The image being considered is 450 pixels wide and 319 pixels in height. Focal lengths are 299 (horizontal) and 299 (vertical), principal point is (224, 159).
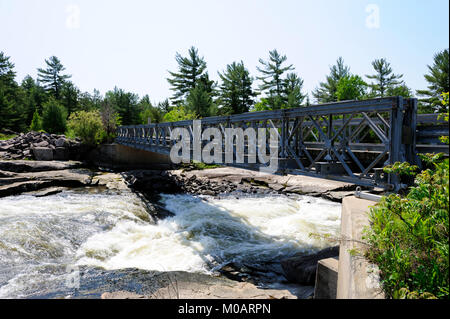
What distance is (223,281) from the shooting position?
608 cm

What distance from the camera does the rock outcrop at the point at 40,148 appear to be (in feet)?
74.7

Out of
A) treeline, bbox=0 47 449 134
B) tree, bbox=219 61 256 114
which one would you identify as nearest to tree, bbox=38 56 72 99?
treeline, bbox=0 47 449 134

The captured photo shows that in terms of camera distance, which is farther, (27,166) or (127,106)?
(127,106)

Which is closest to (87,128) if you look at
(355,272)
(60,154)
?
(60,154)

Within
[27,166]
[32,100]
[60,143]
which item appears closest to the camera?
[27,166]

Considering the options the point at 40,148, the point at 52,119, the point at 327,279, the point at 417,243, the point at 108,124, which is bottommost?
the point at 327,279

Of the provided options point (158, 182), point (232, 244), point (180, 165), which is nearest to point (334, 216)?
point (232, 244)

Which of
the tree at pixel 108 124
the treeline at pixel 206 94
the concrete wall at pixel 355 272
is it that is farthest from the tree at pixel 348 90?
the concrete wall at pixel 355 272

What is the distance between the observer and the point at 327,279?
3.72 meters
